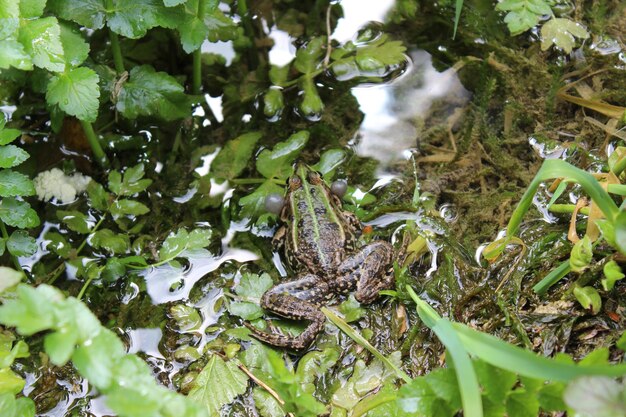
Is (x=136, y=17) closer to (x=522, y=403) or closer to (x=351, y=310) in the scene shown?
(x=351, y=310)

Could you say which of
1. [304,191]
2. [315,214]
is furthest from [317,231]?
[304,191]

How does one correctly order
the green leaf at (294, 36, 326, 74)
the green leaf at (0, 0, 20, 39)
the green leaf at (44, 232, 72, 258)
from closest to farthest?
the green leaf at (0, 0, 20, 39) → the green leaf at (44, 232, 72, 258) → the green leaf at (294, 36, 326, 74)

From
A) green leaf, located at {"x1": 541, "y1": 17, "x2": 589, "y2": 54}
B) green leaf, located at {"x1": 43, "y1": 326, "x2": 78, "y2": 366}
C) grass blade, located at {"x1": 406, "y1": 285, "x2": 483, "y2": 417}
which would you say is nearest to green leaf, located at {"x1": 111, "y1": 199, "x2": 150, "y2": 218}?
green leaf, located at {"x1": 43, "y1": 326, "x2": 78, "y2": 366}

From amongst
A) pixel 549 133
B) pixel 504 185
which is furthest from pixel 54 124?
pixel 549 133

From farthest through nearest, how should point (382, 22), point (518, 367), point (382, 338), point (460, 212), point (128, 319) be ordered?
1. point (382, 22)
2. point (460, 212)
3. point (128, 319)
4. point (382, 338)
5. point (518, 367)

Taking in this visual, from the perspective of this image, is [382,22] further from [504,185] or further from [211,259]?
[211,259]

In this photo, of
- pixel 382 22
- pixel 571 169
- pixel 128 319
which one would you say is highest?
pixel 571 169

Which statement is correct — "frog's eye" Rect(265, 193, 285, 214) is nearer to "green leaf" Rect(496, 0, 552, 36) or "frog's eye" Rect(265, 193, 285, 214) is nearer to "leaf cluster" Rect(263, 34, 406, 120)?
"leaf cluster" Rect(263, 34, 406, 120)
